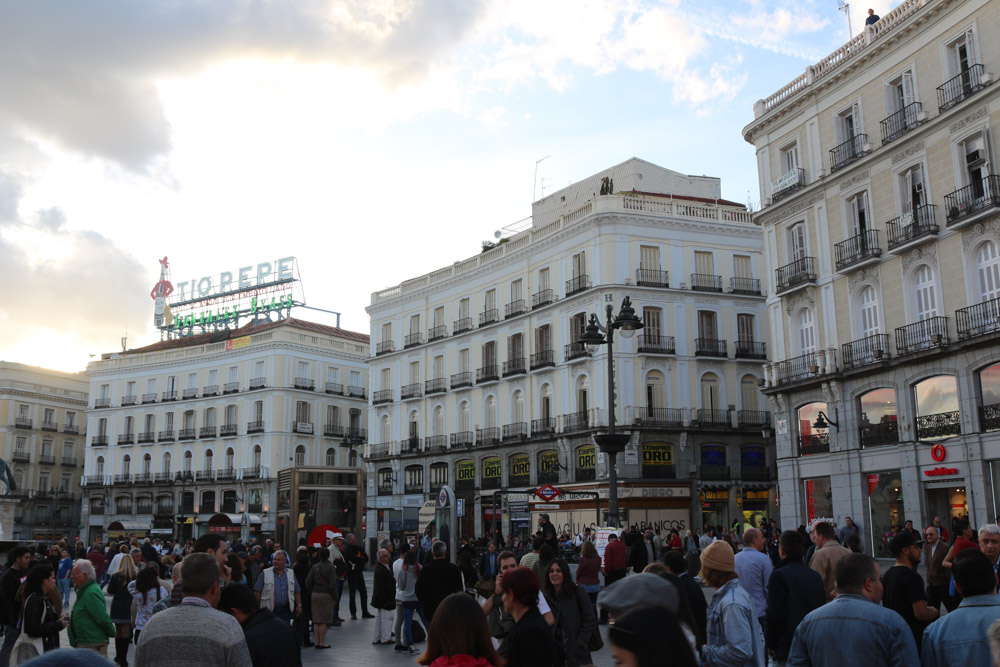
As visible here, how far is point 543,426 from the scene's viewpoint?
50.0 meters

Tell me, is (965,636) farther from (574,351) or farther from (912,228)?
(574,351)

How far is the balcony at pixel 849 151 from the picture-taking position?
33072 mm

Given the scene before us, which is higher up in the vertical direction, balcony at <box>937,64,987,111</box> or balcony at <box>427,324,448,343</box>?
balcony at <box>937,64,987,111</box>

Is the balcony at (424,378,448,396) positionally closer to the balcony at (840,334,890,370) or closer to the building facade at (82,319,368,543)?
the building facade at (82,319,368,543)

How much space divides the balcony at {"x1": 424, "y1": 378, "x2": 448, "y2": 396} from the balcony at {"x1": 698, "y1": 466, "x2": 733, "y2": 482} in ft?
55.8

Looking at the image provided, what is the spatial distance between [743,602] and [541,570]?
4652mm

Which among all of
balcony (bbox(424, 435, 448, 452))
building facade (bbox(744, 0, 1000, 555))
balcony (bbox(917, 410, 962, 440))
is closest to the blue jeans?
building facade (bbox(744, 0, 1000, 555))

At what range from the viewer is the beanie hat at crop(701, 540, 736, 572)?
7.02 metres

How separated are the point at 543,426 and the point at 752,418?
10.7 m

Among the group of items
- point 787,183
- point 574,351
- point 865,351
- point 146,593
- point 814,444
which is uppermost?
point 787,183

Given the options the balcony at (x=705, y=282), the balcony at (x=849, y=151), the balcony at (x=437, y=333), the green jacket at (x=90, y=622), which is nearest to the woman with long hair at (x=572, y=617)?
the green jacket at (x=90, y=622)

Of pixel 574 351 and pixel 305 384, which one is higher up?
pixel 305 384

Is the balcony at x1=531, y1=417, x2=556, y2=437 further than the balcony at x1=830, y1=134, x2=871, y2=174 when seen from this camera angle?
Yes

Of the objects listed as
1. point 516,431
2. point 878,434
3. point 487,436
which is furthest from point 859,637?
point 487,436
